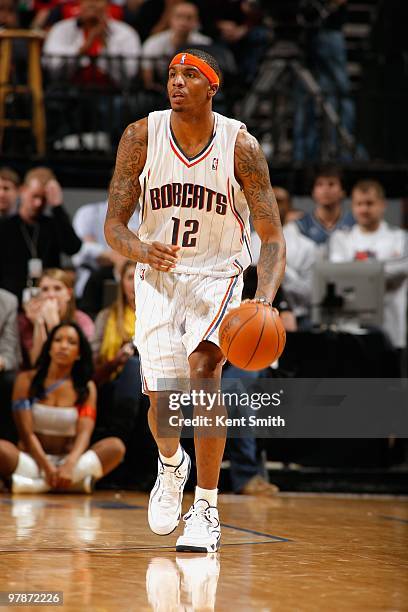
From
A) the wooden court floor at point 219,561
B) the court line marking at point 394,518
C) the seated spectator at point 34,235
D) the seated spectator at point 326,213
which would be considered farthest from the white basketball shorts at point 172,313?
the seated spectator at point 326,213

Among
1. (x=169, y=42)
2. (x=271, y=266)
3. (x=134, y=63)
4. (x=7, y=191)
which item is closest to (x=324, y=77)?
(x=169, y=42)

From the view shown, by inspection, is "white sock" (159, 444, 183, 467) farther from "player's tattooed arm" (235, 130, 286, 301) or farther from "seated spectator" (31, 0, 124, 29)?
"seated spectator" (31, 0, 124, 29)

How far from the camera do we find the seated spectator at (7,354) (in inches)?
289

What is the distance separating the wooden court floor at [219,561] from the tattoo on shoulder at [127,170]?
1.42 m

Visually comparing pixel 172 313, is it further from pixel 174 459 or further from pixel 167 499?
pixel 167 499

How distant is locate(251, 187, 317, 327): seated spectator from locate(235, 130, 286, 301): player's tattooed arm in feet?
13.2

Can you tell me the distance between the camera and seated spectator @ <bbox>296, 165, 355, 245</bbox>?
8930 mm

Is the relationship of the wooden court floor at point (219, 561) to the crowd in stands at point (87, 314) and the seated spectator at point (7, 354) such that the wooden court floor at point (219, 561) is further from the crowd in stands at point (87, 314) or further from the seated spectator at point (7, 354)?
the seated spectator at point (7, 354)

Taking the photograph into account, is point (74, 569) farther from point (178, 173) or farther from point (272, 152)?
point (272, 152)

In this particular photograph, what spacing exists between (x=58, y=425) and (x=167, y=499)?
105 inches

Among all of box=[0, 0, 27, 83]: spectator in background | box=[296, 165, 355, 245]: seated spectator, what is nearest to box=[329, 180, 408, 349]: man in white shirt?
box=[296, 165, 355, 245]: seated spectator

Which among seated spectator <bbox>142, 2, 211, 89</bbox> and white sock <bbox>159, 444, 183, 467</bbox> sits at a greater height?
seated spectator <bbox>142, 2, 211, 89</bbox>

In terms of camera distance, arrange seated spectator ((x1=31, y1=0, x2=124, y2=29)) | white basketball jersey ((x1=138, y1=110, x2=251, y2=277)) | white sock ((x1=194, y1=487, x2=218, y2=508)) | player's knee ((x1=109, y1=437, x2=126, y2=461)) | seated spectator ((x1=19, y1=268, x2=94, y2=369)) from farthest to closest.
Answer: seated spectator ((x1=31, y1=0, x2=124, y2=29)) → seated spectator ((x1=19, y1=268, x2=94, y2=369)) → player's knee ((x1=109, y1=437, x2=126, y2=461)) → white basketball jersey ((x1=138, y1=110, x2=251, y2=277)) → white sock ((x1=194, y1=487, x2=218, y2=508))

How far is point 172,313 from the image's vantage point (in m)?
4.48
